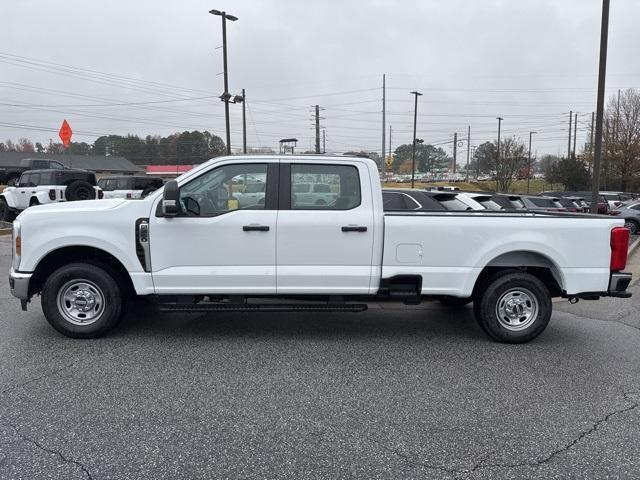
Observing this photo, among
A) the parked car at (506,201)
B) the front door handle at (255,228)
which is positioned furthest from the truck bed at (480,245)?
the parked car at (506,201)

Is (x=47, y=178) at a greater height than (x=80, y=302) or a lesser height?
greater

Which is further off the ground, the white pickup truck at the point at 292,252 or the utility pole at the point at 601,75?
the utility pole at the point at 601,75

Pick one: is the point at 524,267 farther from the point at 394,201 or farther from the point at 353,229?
the point at 394,201

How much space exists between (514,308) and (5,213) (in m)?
20.1

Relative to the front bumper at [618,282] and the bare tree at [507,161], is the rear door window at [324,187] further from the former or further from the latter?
the bare tree at [507,161]

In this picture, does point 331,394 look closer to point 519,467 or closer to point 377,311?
point 519,467

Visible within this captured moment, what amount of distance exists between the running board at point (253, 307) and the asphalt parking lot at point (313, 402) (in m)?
0.38

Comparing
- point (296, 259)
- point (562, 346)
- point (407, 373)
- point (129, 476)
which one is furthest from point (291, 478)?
point (562, 346)

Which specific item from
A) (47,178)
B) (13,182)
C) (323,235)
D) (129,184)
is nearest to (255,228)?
(323,235)

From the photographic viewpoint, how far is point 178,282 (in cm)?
545

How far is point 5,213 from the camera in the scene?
65.4 feet

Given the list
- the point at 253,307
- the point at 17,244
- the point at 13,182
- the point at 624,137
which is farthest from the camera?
the point at 624,137

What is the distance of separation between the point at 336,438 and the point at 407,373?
1442 millimetres

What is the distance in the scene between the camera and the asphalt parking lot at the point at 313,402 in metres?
3.24
